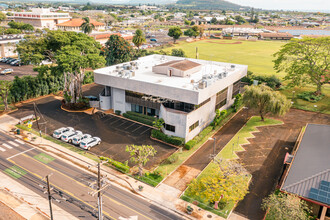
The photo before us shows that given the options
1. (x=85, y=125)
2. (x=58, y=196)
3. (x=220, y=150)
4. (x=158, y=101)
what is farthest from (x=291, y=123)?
(x=58, y=196)

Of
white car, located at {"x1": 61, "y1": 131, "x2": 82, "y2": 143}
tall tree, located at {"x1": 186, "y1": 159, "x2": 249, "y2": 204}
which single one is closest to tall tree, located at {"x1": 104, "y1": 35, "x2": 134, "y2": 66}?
white car, located at {"x1": 61, "y1": 131, "x2": 82, "y2": 143}

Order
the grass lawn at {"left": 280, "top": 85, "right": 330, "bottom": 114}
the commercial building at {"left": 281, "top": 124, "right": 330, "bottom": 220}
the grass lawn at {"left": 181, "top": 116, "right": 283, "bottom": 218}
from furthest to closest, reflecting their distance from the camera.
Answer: the grass lawn at {"left": 280, "top": 85, "right": 330, "bottom": 114}
the grass lawn at {"left": 181, "top": 116, "right": 283, "bottom": 218}
the commercial building at {"left": 281, "top": 124, "right": 330, "bottom": 220}

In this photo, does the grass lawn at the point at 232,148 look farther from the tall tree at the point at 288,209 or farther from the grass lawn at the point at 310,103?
the grass lawn at the point at 310,103

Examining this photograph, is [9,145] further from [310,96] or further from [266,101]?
[310,96]

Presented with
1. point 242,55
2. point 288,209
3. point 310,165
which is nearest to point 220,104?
point 310,165

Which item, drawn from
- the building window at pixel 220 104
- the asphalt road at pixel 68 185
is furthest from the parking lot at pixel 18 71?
the building window at pixel 220 104

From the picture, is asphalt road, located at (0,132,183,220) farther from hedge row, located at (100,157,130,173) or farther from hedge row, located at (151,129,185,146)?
hedge row, located at (151,129,185,146)
